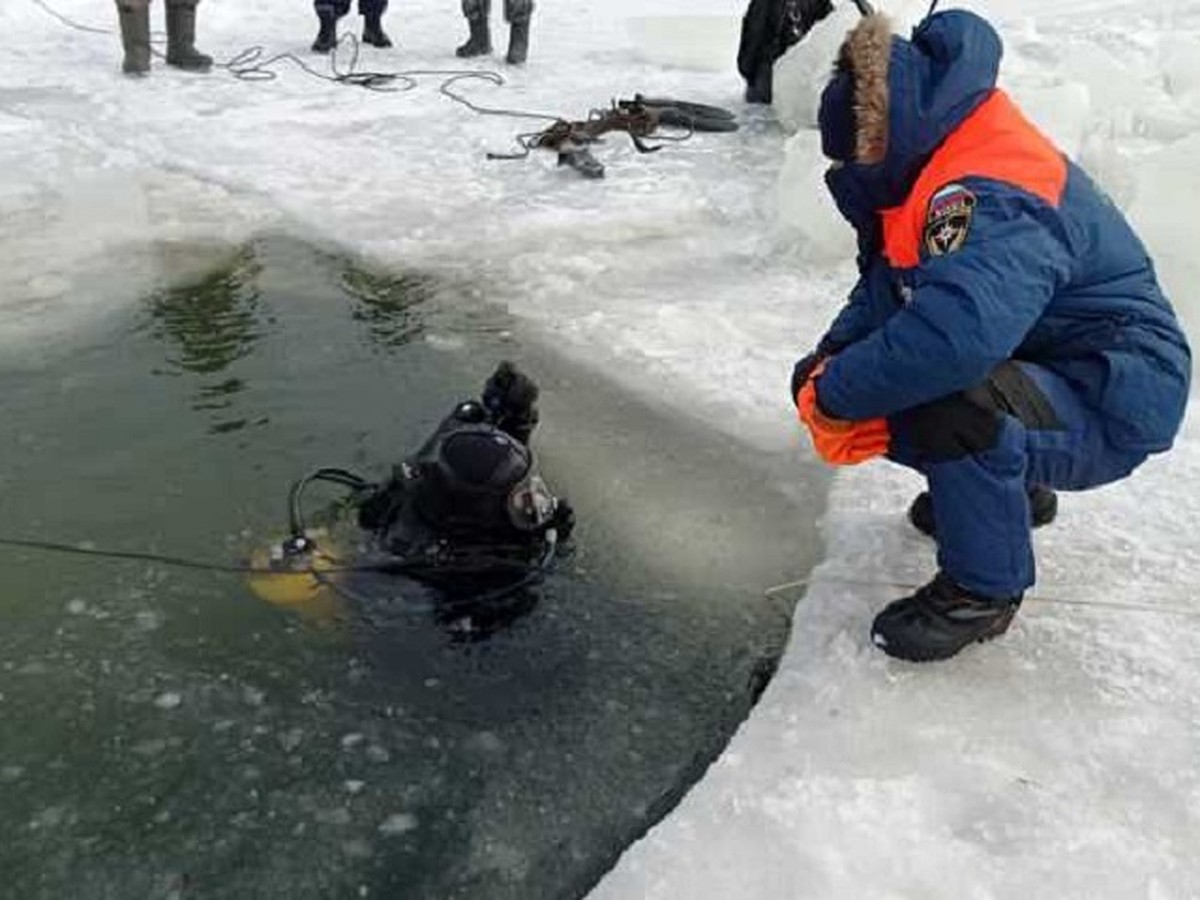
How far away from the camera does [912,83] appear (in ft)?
7.83

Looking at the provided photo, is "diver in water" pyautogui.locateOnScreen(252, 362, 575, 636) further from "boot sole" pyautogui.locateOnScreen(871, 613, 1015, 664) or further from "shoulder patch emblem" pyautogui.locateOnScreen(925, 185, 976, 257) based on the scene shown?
"shoulder patch emblem" pyautogui.locateOnScreen(925, 185, 976, 257)

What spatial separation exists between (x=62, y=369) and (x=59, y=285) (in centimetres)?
78

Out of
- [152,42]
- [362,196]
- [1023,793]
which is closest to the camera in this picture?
[1023,793]

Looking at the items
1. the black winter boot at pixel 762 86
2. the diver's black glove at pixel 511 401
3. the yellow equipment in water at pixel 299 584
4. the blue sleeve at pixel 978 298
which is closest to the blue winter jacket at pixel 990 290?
the blue sleeve at pixel 978 298

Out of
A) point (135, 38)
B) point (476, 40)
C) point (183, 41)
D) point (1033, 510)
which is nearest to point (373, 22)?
point (476, 40)

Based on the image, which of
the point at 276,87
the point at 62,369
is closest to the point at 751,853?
the point at 62,369

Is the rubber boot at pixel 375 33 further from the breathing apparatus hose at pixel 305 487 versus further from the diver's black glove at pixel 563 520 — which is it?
the diver's black glove at pixel 563 520

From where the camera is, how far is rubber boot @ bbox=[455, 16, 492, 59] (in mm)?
8578

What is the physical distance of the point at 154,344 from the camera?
4254 mm

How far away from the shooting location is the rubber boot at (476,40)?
8578mm

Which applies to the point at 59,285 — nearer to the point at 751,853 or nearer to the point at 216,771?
the point at 216,771

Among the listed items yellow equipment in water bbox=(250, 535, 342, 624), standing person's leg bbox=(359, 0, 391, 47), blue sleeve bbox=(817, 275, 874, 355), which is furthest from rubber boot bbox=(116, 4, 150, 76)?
blue sleeve bbox=(817, 275, 874, 355)

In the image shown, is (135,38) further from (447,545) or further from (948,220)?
(948,220)

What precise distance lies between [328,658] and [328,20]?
22.2 feet
